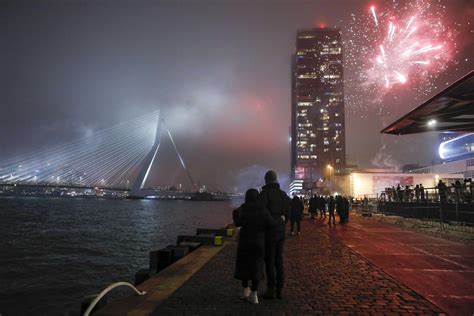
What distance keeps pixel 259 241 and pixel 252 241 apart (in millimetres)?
103

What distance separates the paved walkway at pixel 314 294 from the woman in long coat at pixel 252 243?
36 cm

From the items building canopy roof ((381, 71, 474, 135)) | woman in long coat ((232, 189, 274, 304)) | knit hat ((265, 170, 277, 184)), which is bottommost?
woman in long coat ((232, 189, 274, 304))

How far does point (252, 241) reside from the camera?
17.7 ft

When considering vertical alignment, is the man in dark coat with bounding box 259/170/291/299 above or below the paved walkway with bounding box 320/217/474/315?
above

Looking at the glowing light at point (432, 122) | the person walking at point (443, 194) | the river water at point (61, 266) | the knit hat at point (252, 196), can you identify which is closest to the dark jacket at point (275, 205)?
the knit hat at point (252, 196)

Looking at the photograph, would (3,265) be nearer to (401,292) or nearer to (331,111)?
(401,292)

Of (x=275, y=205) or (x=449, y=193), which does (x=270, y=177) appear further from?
(x=449, y=193)

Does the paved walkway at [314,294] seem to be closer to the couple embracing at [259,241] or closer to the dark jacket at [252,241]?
the couple embracing at [259,241]

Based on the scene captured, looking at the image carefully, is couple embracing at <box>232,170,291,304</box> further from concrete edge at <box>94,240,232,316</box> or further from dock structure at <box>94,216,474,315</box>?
concrete edge at <box>94,240,232,316</box>

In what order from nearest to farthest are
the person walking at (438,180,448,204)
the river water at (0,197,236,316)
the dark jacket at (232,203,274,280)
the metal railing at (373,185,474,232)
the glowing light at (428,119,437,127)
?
the dark jacket at (232,203,274,280)
the river water at (0,197,236,316)
the metal railing at (373,185,474,232)
the person walking at (438,180,448,204)
the glowing light at (428,119,437,127)

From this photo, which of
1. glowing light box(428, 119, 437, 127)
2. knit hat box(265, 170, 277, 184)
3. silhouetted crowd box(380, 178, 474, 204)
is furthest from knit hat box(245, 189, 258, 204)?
glowing light box(428, 119, 437, 127)

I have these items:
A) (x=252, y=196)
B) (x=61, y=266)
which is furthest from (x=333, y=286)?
(x=61, y=266)

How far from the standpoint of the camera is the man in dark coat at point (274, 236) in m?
5.60

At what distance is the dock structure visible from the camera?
5.05 meters
